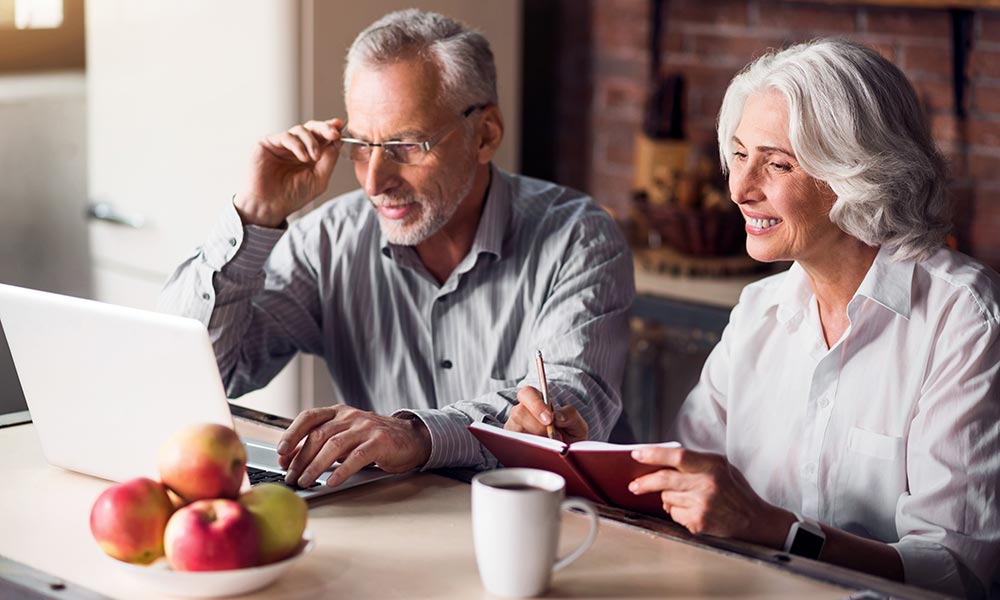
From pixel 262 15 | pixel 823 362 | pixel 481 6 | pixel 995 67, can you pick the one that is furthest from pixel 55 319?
pixel 995 67

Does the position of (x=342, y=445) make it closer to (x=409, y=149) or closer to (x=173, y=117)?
(x=409, y=149)

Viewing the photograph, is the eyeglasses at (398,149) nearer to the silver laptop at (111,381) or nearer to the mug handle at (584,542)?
the silver laptop at (111,381)

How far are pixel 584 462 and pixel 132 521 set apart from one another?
0.48 m

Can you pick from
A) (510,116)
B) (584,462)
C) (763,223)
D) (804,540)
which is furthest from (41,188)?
(804,540)

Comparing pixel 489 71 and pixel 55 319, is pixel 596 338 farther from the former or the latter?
pixel 55 319

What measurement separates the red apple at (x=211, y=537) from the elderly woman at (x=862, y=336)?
512 mm

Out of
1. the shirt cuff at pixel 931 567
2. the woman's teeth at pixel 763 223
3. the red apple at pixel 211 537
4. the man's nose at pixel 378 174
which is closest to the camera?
the red apple at pixel 211 537

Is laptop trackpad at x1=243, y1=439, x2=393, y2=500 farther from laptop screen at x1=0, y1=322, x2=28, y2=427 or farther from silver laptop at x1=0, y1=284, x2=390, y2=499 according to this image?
laptop screen at x1=0, y1=322, x2=28, y2=427

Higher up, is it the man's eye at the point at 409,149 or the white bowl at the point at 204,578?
the man's eye at the point at 409,149

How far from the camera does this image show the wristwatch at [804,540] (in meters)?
1.44

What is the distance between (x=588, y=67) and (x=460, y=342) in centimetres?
153

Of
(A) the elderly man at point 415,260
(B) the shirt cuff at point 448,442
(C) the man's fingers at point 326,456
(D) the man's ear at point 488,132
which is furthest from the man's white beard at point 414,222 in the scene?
(C) the man's fingers at point 326,456

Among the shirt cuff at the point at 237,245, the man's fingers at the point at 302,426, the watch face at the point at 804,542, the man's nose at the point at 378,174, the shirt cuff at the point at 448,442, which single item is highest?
the man's nose at the point at 378,174

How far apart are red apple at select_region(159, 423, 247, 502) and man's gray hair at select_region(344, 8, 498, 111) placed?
0.90 metres
